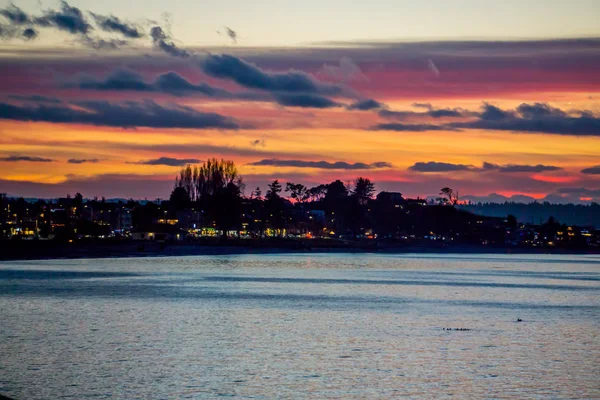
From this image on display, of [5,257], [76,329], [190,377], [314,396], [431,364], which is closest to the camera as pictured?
[314,396]

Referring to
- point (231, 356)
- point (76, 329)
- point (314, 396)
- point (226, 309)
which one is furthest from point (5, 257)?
point (314, 396)

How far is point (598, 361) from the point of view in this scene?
34.1 m

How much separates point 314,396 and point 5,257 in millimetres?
108652

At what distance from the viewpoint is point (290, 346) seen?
121 ft

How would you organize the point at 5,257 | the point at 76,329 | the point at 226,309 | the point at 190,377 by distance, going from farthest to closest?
the point at 5,257 → the point at 226,309 → the point at 76,329 → the point at 190,377

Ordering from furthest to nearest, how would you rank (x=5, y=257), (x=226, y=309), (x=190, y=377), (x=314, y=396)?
(x=5, y=257) < (x=226, y=309) < (x=190, y=377) < (x=314, y=396)

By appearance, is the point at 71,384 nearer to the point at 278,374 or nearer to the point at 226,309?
the point at 278,374

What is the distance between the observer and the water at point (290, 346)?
27828 millimetres

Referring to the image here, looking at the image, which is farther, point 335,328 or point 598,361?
point 335,328

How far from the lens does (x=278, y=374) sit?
98.6 feet

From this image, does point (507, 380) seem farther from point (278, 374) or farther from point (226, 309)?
point (226, 309)

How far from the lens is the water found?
2783 centimetres

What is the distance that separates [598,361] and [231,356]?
47.3ft

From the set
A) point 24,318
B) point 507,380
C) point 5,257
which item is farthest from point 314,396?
point 5,257
